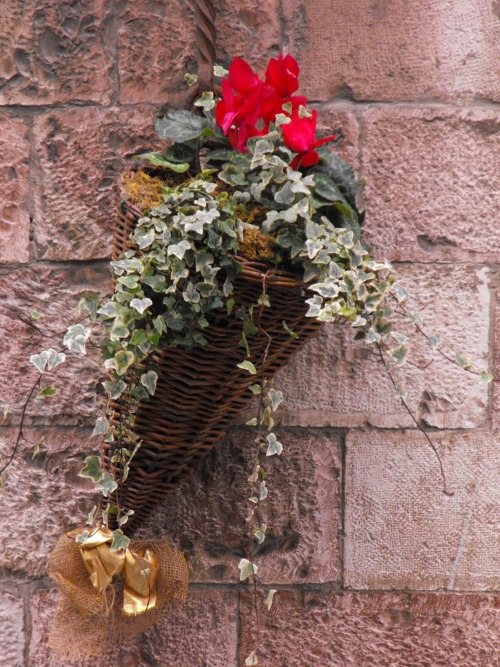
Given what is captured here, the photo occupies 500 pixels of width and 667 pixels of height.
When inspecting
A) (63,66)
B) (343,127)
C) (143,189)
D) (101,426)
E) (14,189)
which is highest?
(63,66)

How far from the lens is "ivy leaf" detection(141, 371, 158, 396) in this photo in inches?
50.8

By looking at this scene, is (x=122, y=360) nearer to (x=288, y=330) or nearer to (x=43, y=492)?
(x=288, y=330)

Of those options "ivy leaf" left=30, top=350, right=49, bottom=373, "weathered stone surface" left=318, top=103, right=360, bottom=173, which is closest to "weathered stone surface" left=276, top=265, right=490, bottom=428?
"weathered stone surface" left=318, top=103, right=360, bottom=173

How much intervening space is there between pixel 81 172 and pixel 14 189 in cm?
17

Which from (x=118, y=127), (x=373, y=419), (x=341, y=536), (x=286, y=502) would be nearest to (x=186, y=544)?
(x=286, y=502)

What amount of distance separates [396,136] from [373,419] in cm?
70

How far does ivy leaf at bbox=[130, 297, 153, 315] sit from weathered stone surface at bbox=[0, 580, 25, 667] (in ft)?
3.12

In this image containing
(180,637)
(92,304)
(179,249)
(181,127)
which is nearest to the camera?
(179,249)

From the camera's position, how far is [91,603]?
5.04 feet

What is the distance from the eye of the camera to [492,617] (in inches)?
70.5

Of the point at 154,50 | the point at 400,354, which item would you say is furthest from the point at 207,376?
the point at 154,50

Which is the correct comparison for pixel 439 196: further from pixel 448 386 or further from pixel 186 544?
pixel 186 544

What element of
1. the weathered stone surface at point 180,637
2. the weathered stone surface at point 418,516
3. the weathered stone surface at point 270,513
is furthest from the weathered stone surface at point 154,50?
the weathered stone surface at point 180,637

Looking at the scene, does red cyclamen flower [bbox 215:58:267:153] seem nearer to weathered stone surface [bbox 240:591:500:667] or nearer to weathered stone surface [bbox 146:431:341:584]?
weathered stone surface [bbox 146:431:341:584]
